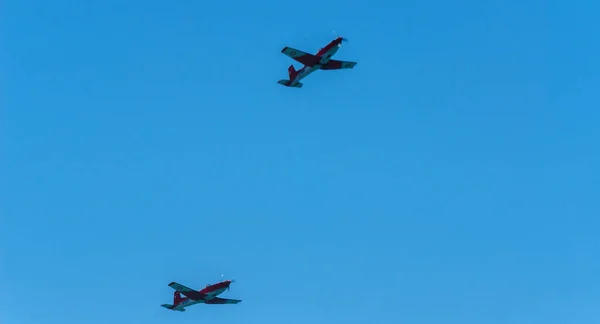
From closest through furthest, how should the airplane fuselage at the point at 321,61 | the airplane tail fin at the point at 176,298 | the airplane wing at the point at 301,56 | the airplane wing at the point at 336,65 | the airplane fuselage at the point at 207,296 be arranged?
the airplane wing at the point at 301,56 < the airplane fuselage at the point at 321,61 < the airplane wing at the point at 336,65 < the airplane fuselage at the point at 207,296 < the airplane tail fin at the point at 176,298

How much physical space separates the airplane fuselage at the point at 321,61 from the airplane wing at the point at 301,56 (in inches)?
30.6

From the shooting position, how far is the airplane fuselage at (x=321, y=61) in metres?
105

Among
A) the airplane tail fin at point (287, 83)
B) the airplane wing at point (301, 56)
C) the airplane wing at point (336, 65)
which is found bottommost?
the airplane wing at point (301, 56)

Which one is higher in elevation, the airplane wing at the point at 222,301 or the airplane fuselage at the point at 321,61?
the airplane fuselage at the point at 321,61

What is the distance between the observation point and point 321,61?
108m

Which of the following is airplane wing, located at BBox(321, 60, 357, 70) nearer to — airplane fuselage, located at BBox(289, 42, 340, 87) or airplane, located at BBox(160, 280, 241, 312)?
airplane fuselage, located at BBox(289, 42, 340, 87)

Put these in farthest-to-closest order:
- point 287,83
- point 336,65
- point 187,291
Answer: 1. point 187,291
2. point 287,83
3. point 336,65

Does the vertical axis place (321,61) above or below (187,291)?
above

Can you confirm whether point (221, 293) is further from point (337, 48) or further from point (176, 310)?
point (337, 48)

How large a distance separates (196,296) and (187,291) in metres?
2.52

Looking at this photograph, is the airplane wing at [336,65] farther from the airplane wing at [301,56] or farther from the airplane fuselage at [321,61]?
the airplane wing at [301,56]

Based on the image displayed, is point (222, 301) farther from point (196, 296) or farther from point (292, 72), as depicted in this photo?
point (292, 72)

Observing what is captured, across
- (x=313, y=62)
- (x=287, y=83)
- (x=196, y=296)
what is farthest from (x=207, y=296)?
(x=313, y=62)

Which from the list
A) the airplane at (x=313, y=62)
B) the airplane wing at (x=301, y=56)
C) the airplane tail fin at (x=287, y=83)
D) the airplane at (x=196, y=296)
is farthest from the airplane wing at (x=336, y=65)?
the airplane at (x=196, y=296)
